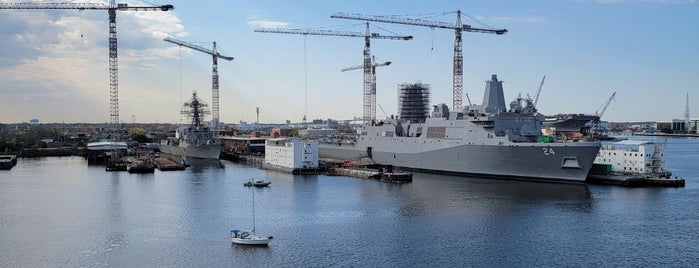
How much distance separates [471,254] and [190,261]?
8.24 metres

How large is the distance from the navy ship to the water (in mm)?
24499

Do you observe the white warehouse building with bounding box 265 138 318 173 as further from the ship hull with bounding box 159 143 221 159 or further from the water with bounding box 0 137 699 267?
the ship hull with bounding box 159 143 221 159

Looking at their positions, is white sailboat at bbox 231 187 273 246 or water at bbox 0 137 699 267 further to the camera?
white sailboat at bbox 231 187 273 246

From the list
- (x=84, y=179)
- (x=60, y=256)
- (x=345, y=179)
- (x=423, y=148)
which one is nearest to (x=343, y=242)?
(x=60, y=256)

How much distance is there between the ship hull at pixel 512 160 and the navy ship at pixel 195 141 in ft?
80.2

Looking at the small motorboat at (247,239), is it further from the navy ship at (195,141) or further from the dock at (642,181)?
the navy ship at (195,141)

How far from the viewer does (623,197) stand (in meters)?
28.0

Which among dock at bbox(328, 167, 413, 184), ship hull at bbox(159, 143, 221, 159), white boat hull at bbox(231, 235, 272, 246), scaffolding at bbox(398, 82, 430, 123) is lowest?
white boat hull at bbox(231, 235, 272, 246)

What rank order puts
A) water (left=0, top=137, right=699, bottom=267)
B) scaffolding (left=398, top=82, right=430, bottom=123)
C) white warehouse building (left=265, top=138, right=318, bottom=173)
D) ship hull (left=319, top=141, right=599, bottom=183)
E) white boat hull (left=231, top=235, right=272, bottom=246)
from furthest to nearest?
1. scaffolding (left=398, top=82, right=430, bottom=123)
2. white warehouse building (left=265, top=138, right=318, bottom=173)
3. ship hull (left=319, top=141, right=599, bottom=183)
4. white boat hull (left=231, top=235, right=272, bottom=246)
5. water (left=0, top=137, right=699, bottom=267)

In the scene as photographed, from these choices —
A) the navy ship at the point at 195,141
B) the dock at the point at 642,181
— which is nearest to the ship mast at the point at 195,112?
the navy ship at the point at 195,141

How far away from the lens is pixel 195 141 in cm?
6206

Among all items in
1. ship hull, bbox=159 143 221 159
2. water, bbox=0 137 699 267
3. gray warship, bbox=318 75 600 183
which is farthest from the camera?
ship hull, bbox=159 143 221 159

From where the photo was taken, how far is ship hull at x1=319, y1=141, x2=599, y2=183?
3145 cm

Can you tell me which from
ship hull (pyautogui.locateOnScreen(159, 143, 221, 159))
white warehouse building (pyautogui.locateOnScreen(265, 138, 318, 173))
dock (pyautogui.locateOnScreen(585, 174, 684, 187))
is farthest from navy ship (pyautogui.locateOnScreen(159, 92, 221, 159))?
dock (pyautogui.locateOnScreen(585, 174, 684, 187))
